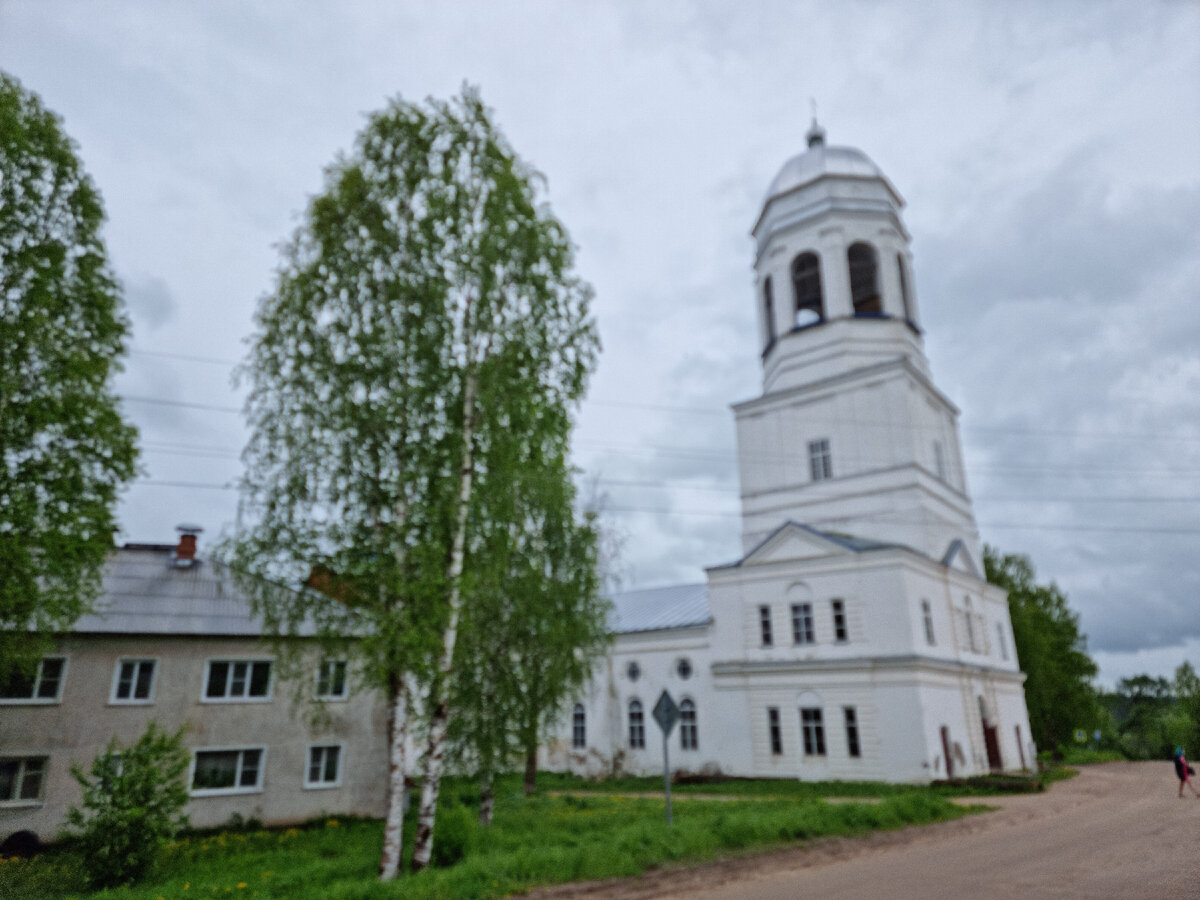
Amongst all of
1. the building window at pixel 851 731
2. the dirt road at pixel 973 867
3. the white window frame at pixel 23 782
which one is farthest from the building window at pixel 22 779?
the building window at pixel 851 731

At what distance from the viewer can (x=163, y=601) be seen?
20.1 meters

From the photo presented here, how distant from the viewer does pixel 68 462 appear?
13.9 metres

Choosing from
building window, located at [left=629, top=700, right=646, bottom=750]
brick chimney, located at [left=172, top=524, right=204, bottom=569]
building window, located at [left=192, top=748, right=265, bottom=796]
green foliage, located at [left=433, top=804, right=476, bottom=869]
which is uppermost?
brick chimney, located at [left=172, top=524, right=204, bottom=569]

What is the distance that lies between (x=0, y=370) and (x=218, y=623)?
9.10m

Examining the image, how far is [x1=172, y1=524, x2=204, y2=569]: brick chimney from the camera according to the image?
21.7 metres

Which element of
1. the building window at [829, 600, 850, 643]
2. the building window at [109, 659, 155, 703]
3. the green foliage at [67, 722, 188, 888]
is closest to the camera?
the green foliage at [67, 722, 188, 888]

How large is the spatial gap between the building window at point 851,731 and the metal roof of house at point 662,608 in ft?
22.7

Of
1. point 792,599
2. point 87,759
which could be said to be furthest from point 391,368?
point 792,599

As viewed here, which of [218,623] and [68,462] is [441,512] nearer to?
[68,462]

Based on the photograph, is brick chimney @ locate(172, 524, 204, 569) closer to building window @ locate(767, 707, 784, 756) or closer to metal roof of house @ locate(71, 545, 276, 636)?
metal roof of house @ locate(71, 545, 276, 636)

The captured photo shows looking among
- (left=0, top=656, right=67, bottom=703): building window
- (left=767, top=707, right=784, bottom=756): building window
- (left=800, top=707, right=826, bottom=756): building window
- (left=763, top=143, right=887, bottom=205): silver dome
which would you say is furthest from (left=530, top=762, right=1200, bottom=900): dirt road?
(left=763, top=143, right=887, bottom=205): silver dome

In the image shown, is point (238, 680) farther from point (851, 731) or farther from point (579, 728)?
point (851, 731)

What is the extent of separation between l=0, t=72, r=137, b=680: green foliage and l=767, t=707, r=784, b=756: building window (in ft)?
77.4

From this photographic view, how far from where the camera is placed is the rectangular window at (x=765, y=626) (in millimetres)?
30641
